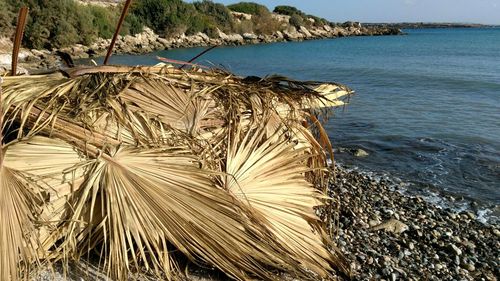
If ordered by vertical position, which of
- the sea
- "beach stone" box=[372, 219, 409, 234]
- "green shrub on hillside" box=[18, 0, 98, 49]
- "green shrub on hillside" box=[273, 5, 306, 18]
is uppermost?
"green shrub on hillside" box=[273, 5, 306, 18]

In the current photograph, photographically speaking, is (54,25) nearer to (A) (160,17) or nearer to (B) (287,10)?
(A) (160,17)

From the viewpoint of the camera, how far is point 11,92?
9.98 ft

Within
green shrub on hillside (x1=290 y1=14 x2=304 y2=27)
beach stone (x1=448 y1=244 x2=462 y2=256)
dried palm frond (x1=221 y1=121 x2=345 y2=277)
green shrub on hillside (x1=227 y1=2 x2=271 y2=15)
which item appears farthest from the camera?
green shrub on hillside (x1=227 y1=2 x2=271 y2=15)

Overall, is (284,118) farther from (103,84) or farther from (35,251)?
(35,251)

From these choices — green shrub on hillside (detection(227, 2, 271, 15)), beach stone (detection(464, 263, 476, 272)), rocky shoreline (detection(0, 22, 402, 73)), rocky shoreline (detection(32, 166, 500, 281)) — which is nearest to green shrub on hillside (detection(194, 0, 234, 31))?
rocky shoreline (detection(0, 22, 402, 73))

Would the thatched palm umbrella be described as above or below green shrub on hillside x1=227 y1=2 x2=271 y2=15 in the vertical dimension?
below

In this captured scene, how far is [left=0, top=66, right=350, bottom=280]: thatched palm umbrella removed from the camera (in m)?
2.60

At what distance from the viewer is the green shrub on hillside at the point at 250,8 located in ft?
229

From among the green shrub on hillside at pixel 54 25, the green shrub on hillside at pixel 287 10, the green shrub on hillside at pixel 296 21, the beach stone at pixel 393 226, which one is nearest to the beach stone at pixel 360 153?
the beach stone at pixel 393 226

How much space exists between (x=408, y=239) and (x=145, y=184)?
11.7 ft

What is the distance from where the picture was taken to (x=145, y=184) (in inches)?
106

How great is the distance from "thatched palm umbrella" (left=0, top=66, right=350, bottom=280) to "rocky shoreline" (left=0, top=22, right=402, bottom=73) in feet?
29.3

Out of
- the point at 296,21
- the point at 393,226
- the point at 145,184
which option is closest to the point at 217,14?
the point at 296,21

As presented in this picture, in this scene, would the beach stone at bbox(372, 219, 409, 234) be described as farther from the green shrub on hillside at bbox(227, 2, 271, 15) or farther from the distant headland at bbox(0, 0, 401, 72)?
the green shrub on hillside at bbox(227, 2, 271, 15)
